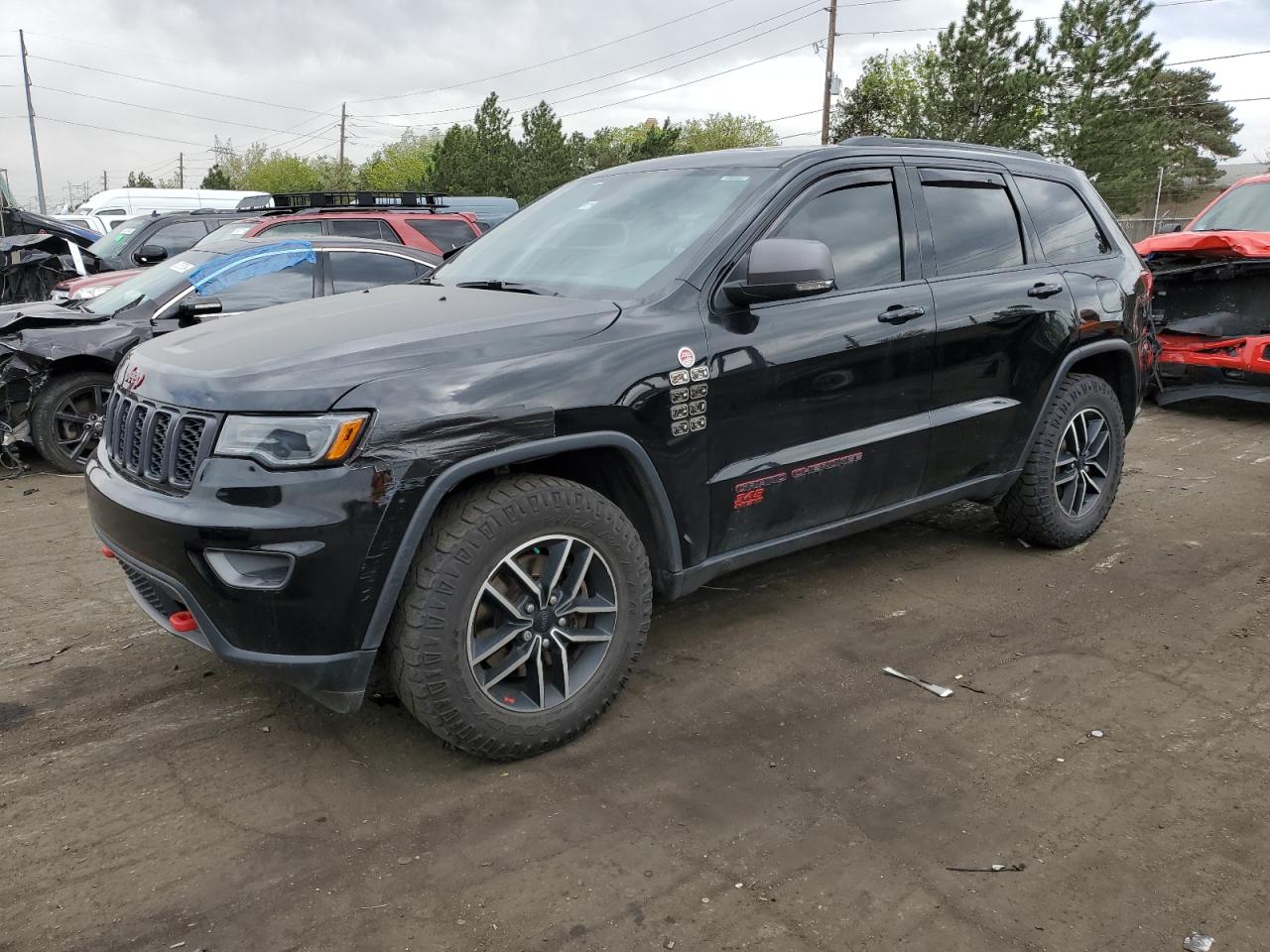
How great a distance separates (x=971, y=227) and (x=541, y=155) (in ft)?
130

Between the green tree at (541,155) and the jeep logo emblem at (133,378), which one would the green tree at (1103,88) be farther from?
the jeep logo emblem at (133,378)

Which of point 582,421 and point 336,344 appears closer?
point 336,344

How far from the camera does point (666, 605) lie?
4492 millimetres

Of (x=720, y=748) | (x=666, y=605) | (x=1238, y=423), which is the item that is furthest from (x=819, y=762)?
(x=1238, y=423)

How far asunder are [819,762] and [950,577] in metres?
1.94

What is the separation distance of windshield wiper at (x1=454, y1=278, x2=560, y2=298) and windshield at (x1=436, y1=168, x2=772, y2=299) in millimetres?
23

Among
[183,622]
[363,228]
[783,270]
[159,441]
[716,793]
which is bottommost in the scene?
[716,793]

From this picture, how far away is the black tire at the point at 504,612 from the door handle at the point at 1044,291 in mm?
2425

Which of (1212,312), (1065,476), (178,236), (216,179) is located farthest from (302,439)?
(216,179)

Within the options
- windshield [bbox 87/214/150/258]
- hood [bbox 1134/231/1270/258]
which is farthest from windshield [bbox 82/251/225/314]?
hood [bbox 1134/231/1270/258]

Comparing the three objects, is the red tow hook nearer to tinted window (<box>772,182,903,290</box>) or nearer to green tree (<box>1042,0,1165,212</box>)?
tinted window (<box>772,182,903,290</box>)

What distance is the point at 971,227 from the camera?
4410mm

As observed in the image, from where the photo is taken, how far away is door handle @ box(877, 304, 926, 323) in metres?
3.91

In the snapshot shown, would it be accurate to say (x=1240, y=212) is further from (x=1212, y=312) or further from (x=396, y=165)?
(x=396, y=165)
